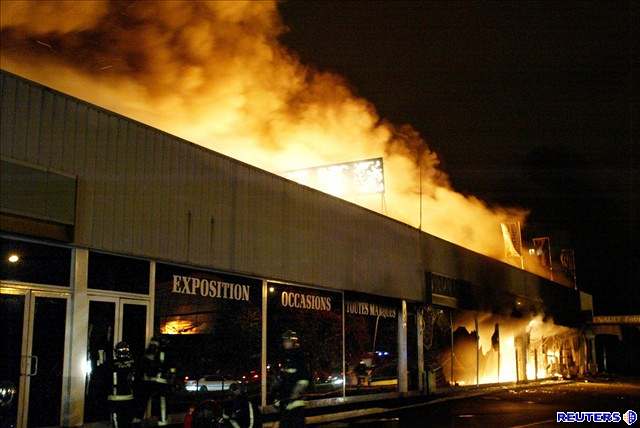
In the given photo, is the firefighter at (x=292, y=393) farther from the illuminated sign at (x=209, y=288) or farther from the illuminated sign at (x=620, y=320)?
the illuminated sign at (x=620, y=320)

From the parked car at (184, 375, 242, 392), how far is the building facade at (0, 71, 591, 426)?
30 mm

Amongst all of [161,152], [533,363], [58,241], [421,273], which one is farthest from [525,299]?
[58,241]

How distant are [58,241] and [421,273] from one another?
640 inches

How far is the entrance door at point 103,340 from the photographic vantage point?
1166 centimetres

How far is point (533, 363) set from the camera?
1512 inches

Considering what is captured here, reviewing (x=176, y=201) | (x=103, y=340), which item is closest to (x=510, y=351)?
(x=176, y=201)

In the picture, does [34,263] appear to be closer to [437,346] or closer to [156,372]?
[156,372]

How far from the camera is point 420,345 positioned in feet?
79.7

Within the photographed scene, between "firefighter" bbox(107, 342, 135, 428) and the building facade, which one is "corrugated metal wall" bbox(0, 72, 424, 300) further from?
"firefighter" bbox(107, 342, 135, 428)

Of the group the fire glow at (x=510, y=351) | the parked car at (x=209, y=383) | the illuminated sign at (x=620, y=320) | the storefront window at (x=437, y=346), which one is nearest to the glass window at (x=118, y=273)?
the parked car at (x=209, y=383)

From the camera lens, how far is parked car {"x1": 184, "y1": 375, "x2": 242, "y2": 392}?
13.9 m

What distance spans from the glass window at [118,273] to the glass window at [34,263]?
0.59m

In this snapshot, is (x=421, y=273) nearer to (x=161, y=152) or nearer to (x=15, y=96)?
(x=161, y=152)

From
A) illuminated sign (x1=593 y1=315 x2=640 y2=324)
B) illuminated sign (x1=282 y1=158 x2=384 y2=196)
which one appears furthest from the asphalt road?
illuminated sign (x1=593 y1=315 x2=640 y2=324)
